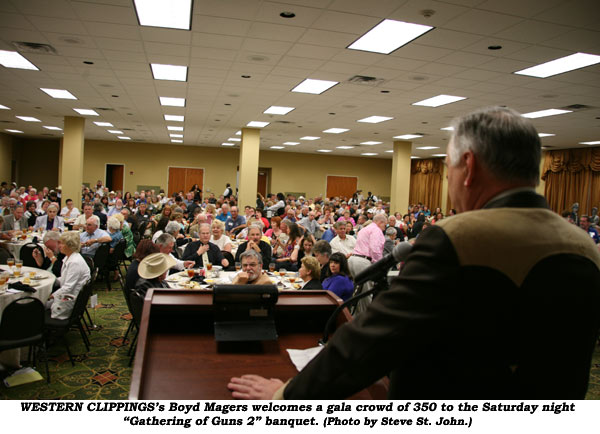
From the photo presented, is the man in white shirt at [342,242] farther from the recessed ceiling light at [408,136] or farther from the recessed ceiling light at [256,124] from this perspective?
the recessed ceiling light at [408,136]

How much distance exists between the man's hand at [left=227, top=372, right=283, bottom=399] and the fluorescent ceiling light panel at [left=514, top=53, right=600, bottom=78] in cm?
595

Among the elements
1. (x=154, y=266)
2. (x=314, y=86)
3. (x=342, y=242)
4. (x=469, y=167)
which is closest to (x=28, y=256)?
(x=154, y=266)

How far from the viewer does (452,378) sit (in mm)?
880

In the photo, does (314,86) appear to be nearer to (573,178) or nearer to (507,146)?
(507,146)

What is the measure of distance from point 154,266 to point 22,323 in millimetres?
1199

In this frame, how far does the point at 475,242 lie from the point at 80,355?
4769 millimetres

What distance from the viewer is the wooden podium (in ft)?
3.79

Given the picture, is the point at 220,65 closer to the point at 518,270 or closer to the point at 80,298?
the point at 80,298

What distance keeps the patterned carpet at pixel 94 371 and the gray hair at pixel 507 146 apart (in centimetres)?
364

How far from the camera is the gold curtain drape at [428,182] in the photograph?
2181cm

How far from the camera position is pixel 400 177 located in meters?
14.7

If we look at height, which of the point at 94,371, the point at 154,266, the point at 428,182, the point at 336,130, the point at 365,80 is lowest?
the point at 94,371

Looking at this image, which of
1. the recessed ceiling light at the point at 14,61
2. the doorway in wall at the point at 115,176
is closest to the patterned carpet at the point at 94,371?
the recessed ceiling light at the point at 14,61

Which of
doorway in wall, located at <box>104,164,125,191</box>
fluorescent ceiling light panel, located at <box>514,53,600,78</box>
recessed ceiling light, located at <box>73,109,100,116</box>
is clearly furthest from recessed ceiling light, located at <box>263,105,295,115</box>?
doorway in wall, located at <box>104,164,125,191</box>
